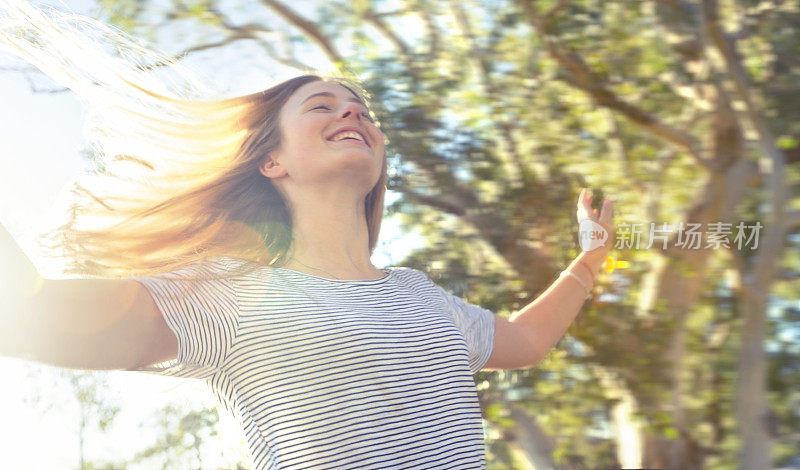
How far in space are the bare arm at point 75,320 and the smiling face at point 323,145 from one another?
50cm

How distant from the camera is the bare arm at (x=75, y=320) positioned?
105 centimetres

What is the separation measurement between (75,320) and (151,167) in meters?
0.73

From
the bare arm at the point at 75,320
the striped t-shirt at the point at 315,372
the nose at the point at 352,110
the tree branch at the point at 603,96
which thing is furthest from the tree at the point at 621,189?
the bare arm at the point at 75,320

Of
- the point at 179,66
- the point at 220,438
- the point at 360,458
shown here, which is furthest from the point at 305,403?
the point at 220,438

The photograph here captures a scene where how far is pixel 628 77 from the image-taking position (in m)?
2.87

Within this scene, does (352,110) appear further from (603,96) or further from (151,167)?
(603,96)

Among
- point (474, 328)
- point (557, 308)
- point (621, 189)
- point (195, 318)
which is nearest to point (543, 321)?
point (557, 308)

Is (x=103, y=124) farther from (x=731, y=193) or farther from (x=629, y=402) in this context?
(x=731, y=193)

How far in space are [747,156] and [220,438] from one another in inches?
88.6

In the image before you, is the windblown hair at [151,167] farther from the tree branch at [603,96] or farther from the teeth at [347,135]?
Answer: the tree branch at [603,96]

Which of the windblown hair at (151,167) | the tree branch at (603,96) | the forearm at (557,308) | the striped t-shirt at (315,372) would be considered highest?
the tree branch at (603,96)

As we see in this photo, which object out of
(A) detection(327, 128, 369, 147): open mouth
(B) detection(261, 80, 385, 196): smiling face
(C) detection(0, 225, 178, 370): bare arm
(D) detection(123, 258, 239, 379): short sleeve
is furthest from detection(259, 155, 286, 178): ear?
(C) detection(0, 225, 178, 370): bare arm

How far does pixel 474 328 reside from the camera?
1.73m

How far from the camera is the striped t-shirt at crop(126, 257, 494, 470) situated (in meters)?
1.28
